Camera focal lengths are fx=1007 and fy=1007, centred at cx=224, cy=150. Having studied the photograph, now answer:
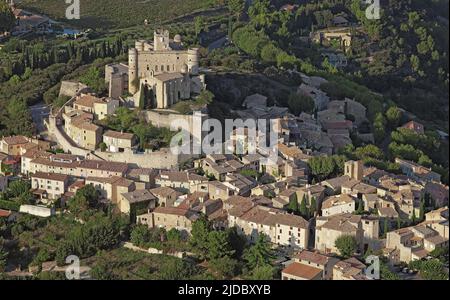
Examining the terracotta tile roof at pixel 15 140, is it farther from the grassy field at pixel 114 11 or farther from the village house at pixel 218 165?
the grassy field at pixel 114 11

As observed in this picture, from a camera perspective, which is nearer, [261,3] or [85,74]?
[85,74]

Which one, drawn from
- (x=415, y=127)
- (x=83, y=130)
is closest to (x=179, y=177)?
(x=83, y=130)

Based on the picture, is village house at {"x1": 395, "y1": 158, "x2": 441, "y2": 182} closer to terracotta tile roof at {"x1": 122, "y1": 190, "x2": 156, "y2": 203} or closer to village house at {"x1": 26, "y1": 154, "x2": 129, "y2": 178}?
terracotta tile roof at {"x1": 122, "y1": 190, "x2": 156, "y2": 203}

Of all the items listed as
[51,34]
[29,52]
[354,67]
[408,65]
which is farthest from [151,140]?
[408,65]

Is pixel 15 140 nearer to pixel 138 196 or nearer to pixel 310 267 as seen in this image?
pixel 138 196

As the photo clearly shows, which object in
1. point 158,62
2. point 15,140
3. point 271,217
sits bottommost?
point 271,217

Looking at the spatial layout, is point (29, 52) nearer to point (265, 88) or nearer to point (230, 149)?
point (265, 88)
